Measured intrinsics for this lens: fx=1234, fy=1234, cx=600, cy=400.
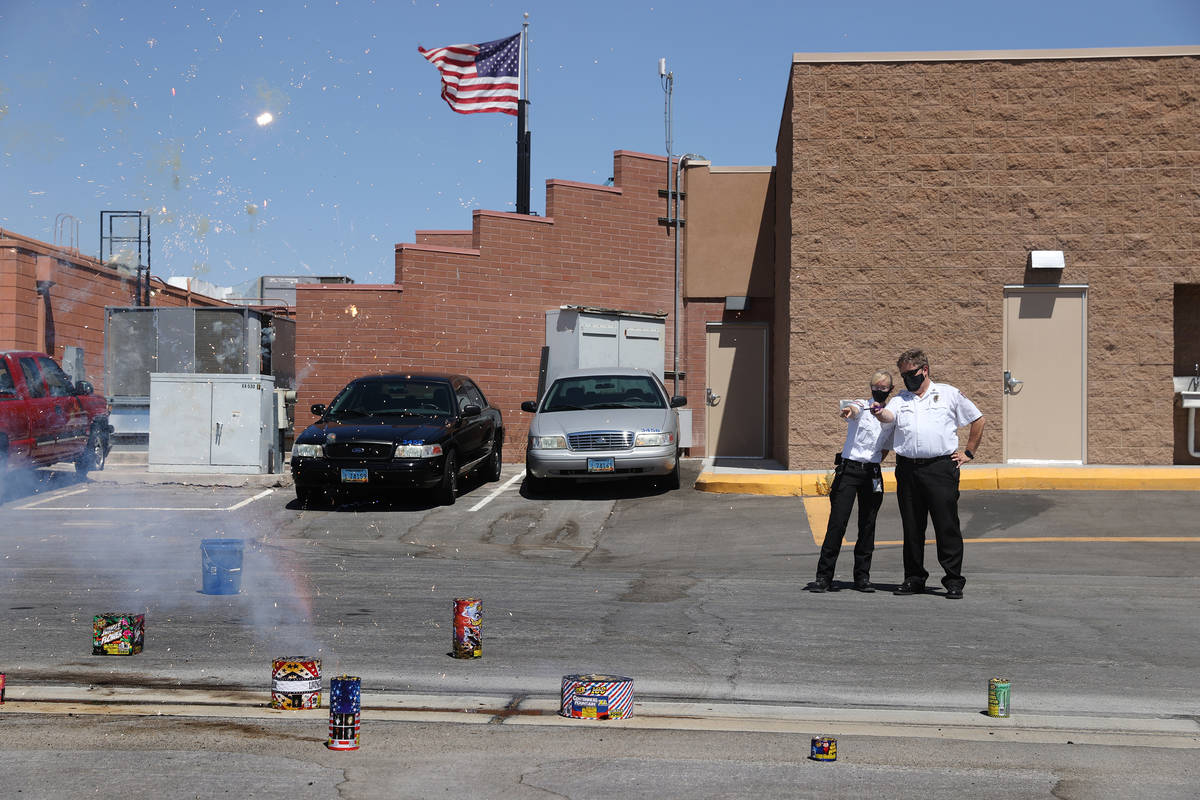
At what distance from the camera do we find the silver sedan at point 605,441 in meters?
15.7

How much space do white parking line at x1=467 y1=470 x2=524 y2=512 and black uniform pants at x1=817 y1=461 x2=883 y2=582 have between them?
21.5ft

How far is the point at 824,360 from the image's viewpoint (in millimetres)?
16922

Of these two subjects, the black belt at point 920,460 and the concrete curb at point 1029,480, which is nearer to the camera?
the black belt at point 920,460

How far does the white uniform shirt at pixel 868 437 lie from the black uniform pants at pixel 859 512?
0.07 metres

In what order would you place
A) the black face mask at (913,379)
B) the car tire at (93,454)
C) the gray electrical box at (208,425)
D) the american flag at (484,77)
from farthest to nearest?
the american flag at (484,77) < the gray electrical box at (208,425) < the car tire at (93,454) < the black face mask at (913,379)

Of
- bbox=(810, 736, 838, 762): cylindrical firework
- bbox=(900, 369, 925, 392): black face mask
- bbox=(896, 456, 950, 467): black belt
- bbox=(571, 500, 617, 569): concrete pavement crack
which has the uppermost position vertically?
bbox=(900, 369, 925, 392): black face mask

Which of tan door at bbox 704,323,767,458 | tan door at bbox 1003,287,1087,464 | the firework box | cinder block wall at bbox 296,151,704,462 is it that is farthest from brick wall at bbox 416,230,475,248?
the firework box

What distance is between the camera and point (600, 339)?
68.0 ft

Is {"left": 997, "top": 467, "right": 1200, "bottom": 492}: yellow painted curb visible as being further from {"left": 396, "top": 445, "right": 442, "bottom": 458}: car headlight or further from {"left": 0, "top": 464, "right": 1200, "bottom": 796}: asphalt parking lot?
{"left": 396, "top": 445, "right": 442, "bottom": 458}: car headlight

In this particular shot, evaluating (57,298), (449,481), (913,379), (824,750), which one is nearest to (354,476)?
(449,481)

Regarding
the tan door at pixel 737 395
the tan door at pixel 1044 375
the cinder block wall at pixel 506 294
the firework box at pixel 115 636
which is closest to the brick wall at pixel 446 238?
the cinder block wall at pixel 506 294

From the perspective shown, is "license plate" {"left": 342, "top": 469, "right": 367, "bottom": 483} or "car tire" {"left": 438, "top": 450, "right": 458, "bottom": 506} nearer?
"license plate" {"left": 342, "top": 469, "right": 367, "bottom": 483}

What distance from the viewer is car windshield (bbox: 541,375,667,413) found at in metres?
17.0

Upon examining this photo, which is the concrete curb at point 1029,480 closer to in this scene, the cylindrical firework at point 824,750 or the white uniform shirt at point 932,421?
the white uniform shirt at point 932,421
